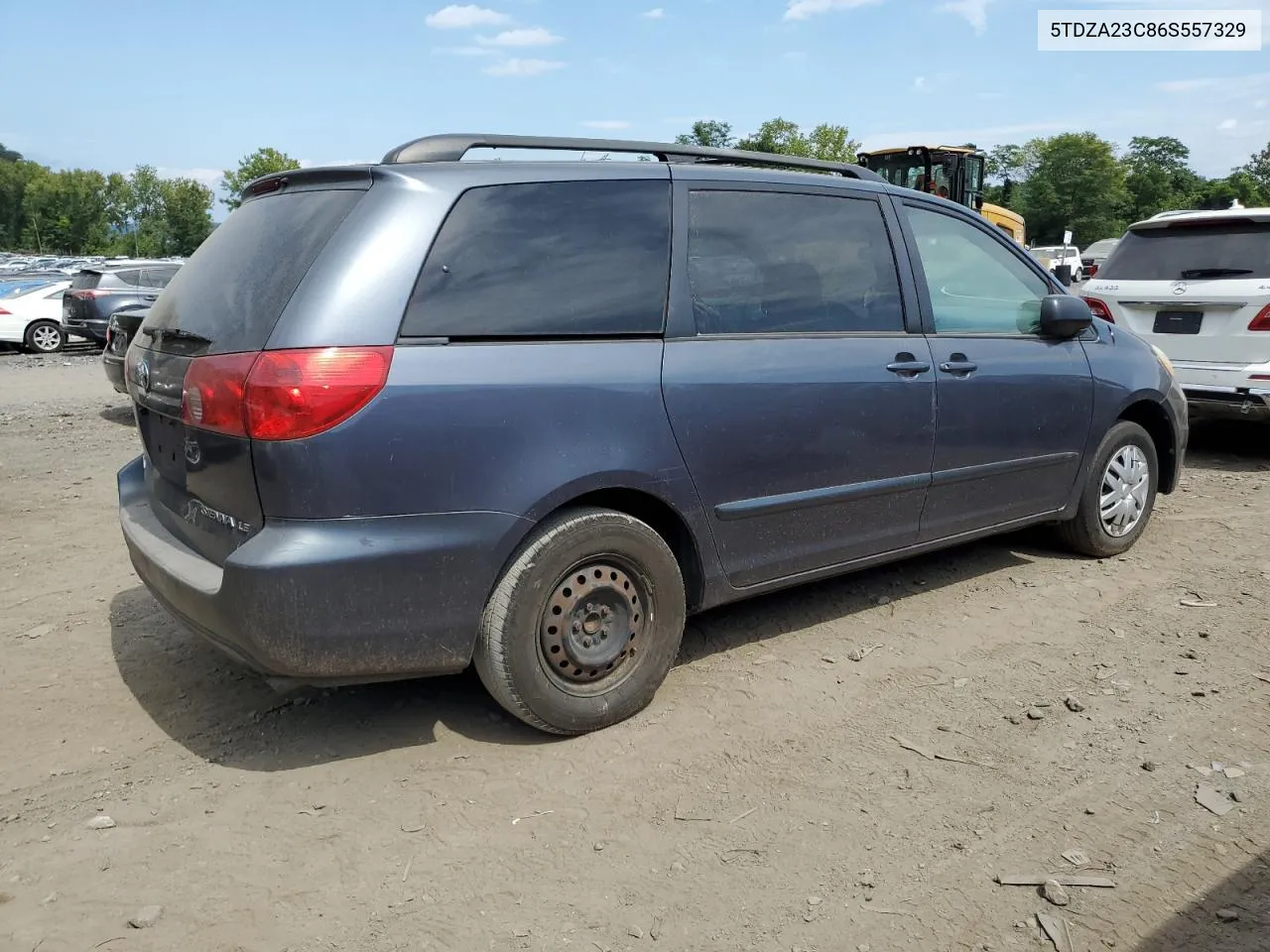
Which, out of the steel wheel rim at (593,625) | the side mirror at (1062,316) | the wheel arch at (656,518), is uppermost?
the side mirror at (1062,316)

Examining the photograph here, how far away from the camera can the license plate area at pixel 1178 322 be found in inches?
291

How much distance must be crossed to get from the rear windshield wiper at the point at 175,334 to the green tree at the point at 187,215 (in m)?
93.4

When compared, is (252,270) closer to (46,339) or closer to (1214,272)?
(1214,272)

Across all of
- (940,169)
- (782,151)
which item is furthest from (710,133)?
(940,169)

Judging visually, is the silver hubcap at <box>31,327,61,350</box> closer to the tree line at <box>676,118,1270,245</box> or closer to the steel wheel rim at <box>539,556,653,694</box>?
the steel wheel rim at <box>539,556,653,694</box>

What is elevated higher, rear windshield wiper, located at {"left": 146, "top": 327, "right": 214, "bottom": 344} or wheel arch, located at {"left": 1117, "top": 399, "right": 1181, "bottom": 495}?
rear windshield wiper, located at {"left": 146, "top": 327, "right": 214, "bottom": 344}

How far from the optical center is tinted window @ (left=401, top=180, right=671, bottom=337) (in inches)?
119

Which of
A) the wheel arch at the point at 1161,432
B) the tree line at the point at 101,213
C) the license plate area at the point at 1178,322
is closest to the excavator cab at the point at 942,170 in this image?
the license plate area at the point at 1178,322

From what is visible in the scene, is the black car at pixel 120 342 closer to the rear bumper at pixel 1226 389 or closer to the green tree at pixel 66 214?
the rear bumper at pixel 1226 389

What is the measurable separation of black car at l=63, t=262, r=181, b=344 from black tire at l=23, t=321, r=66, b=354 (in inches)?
61.8

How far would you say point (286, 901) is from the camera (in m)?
2.53

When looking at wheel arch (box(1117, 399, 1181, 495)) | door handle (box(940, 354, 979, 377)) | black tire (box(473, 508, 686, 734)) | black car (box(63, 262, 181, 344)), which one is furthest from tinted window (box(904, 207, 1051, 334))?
black car (box(63, 262, 181, 344))

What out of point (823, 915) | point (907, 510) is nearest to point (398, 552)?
point (823, 915)

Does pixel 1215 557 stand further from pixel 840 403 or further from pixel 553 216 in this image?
pixel 553 216
